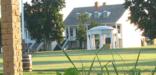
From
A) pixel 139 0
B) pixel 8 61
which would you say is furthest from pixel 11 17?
pixel 139 0

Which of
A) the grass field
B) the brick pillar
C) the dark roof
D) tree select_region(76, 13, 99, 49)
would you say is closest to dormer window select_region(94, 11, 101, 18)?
the dark roof

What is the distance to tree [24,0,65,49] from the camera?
8944 cm

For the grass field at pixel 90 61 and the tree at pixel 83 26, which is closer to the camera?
the grass field at pixel 90 61

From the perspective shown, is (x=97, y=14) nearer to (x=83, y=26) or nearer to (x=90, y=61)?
(x=83, y=26)

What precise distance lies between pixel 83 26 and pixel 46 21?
8.89 metres

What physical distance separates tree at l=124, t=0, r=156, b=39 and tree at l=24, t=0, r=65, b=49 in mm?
18464

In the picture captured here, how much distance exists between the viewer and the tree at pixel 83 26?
95000mm

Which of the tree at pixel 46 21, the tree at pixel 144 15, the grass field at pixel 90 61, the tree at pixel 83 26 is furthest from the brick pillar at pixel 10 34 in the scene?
the tree at pixel 83 26

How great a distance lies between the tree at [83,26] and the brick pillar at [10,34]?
282 ft

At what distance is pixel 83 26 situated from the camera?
96.1 meters

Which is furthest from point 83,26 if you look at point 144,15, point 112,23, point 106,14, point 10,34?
point 10,34

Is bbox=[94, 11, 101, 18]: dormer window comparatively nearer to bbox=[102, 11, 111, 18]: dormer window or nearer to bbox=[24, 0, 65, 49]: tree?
bbox=[102, 11, 111, 18]: dormer window

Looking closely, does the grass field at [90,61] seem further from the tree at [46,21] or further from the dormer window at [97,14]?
the dormer window at [97,14]

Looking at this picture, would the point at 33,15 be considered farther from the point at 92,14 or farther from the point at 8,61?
the point at 8,61
